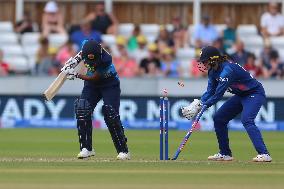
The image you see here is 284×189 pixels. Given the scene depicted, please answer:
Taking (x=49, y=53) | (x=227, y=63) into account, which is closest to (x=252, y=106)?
(x=227, y=63)

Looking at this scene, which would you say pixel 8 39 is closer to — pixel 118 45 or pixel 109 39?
pixel 109 39

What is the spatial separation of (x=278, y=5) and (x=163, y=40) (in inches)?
139

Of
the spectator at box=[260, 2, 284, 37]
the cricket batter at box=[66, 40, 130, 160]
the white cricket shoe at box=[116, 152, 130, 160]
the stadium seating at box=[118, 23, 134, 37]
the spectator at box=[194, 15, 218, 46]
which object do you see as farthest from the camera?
the stadium seating at box=[118, 23, 134, 37]

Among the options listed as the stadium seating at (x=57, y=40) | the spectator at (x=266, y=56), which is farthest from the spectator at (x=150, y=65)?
the spectator at (x=266, y=56)

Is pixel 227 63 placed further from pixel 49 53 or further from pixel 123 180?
pixel 49 53

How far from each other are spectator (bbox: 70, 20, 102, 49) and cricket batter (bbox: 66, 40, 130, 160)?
8.49 m

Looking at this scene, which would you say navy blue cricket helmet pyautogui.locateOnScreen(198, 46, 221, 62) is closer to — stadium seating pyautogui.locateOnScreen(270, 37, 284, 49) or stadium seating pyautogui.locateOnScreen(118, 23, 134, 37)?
stadium seating pyautogui.locateOnScreen(270, 37, 284, 49)

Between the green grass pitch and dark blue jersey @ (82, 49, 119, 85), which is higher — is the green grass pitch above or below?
below

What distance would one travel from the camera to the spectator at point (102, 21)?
73.1 feet

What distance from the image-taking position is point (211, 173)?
1147 centimetres

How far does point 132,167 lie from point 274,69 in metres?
9.81

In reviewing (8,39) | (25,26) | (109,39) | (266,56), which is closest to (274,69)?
(266,56)

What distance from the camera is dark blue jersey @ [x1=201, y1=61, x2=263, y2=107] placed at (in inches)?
504

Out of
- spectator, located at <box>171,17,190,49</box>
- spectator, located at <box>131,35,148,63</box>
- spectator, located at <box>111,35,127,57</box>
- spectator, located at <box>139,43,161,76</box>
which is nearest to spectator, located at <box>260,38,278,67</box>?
spectator, located at <box>171,17,190,49</box>
